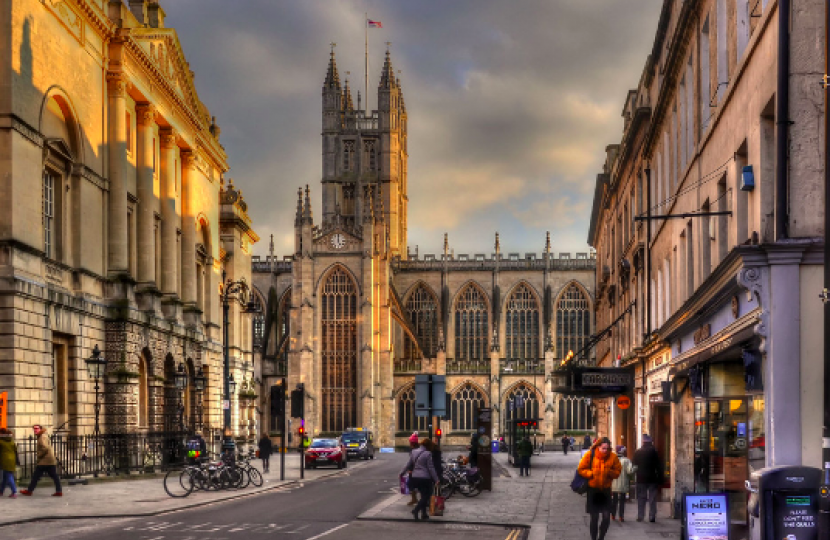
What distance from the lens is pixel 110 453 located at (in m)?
33.1

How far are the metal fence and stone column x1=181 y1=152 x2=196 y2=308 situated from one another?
7.40 metres

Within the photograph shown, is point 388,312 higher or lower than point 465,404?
higher

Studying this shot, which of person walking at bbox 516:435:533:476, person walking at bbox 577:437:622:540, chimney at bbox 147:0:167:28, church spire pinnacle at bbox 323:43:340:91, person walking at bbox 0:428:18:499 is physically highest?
church spire pinnacle at bbox 323:43:340:91

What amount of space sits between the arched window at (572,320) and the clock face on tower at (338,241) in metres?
20.3

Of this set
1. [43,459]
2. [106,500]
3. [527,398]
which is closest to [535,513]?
[106,500]

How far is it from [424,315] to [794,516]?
87.1m

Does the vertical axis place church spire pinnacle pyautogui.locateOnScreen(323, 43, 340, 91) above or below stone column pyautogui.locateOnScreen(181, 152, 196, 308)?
above

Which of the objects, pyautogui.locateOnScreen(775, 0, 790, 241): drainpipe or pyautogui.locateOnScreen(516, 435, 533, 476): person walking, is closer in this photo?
pyautogui.locateOnScreen(775, 0, 790, 241): drainpipe

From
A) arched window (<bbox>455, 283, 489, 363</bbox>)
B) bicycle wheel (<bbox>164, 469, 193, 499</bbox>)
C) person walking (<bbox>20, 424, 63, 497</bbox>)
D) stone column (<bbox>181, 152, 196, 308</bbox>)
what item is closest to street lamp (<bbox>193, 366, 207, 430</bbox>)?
stone column (<bbox>181, 152, 196, 308</bbox>)

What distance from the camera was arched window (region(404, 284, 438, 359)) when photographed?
319 ft

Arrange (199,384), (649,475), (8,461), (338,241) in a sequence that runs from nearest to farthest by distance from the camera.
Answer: (649,475) < (8,461) < (199,384) < (338,241)

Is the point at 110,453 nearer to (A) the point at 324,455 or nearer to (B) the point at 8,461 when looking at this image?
(B) the point at 8,461

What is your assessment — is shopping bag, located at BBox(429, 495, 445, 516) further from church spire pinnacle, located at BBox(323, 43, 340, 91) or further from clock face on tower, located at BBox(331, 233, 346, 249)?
church spire pinnacle, located at BBox(323, 43, 340, 91)

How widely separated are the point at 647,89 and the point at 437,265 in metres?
66.1
